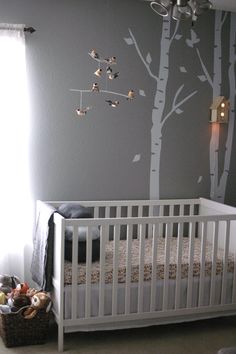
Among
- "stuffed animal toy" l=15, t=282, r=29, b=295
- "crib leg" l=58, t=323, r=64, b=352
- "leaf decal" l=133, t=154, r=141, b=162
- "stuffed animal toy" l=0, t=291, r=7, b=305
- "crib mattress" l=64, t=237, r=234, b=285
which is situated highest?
"leaf decal" l=133, t=154, r=141, b=162

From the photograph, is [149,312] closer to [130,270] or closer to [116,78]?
[130,270]

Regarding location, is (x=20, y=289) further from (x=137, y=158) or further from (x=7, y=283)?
(x=137, y=158)

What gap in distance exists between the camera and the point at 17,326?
280 cm

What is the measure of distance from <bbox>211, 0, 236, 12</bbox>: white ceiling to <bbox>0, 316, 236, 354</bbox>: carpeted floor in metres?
2.55

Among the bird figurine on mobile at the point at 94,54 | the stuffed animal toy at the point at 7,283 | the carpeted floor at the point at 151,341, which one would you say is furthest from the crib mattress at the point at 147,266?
the bird figurine on mobile at the point at 94,54

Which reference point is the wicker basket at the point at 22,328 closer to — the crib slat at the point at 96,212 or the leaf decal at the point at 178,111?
the crib slat at the point at 96,212

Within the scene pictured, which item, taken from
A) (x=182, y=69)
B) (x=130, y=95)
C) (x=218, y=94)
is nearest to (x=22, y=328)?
(x=130, y=95)

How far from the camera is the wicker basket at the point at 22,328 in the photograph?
2.79m

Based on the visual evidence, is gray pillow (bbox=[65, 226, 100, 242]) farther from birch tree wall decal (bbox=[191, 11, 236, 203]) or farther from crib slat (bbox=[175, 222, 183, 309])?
birch tree wall decal (bbox=[191, 11, 236, 203])

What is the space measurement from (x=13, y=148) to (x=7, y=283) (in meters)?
0.98

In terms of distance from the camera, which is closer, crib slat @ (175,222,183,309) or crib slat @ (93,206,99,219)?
crib slat @ (175,222,183,309)

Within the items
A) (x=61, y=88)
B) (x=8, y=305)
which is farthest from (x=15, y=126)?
(x=8, y=305)

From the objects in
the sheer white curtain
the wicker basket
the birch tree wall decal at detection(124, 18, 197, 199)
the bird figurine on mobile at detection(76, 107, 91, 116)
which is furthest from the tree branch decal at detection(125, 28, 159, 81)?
the wicker basket

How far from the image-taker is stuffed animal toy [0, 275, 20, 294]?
3.13m
